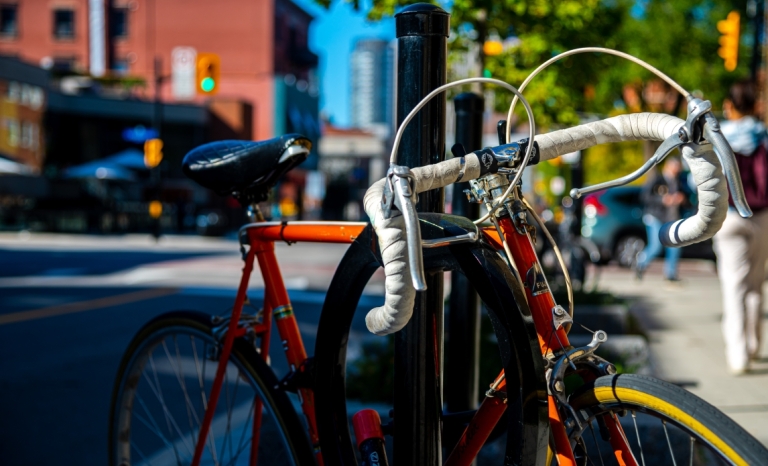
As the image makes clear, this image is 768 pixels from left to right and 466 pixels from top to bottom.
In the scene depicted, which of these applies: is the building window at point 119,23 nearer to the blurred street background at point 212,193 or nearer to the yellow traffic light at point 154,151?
the blurred street background at point 212,193

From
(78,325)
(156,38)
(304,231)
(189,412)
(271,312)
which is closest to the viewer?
(304,231)

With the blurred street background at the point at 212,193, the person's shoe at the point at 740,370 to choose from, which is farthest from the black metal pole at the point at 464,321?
the person's shoe at the point at 740,370

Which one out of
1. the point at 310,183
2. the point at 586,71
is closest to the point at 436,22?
the point at 586,71

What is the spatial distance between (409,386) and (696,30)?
131 feet

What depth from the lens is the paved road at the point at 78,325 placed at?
13.9 ft

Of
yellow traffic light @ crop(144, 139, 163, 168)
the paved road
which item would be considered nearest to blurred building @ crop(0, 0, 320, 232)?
yellow traffic light @ crop(144, 139, 163, 168)

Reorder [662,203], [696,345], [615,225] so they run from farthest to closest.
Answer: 1. [615,225]
2. [662,203]
3. [696,345]

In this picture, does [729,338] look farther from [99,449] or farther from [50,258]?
[50,258]

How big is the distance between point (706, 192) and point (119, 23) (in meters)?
54.0

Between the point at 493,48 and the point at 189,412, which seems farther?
the point at 493,48

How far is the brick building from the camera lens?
49.9m

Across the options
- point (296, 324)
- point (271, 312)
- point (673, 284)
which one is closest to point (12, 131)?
point (673, 284)

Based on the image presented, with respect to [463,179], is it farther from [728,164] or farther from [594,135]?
[728,164]

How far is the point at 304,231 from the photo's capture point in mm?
2225
